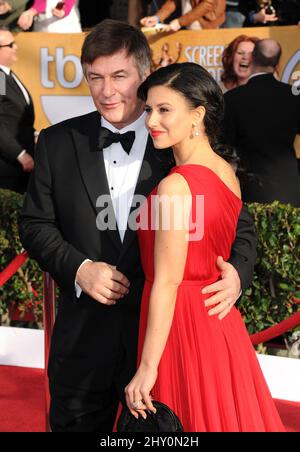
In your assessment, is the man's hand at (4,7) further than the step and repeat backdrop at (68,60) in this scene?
Yes

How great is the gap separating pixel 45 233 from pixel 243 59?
166 inches

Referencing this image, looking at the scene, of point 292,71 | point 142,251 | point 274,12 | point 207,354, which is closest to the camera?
point 207,354

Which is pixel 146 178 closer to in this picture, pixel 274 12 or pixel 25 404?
pixel 25 404

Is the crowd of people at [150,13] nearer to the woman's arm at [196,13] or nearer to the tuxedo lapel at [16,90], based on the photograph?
the woman's arm at [196,13]

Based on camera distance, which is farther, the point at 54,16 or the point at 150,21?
the point at 54,16

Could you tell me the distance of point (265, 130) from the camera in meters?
6.39

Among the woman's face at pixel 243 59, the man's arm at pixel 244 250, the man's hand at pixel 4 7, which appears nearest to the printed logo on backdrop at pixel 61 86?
the man's hand at pixel 4 7

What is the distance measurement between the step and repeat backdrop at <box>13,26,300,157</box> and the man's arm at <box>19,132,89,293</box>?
4137mm

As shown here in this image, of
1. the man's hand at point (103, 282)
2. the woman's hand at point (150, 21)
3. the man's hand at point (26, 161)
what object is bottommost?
the man's hand at point (26, 161)

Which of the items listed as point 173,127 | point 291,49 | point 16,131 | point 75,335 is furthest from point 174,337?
point 16,131

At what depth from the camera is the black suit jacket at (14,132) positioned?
7340mm

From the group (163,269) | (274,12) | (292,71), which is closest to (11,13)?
(274,12)

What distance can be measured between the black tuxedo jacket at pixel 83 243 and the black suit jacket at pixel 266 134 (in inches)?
132

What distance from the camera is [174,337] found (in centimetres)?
274
